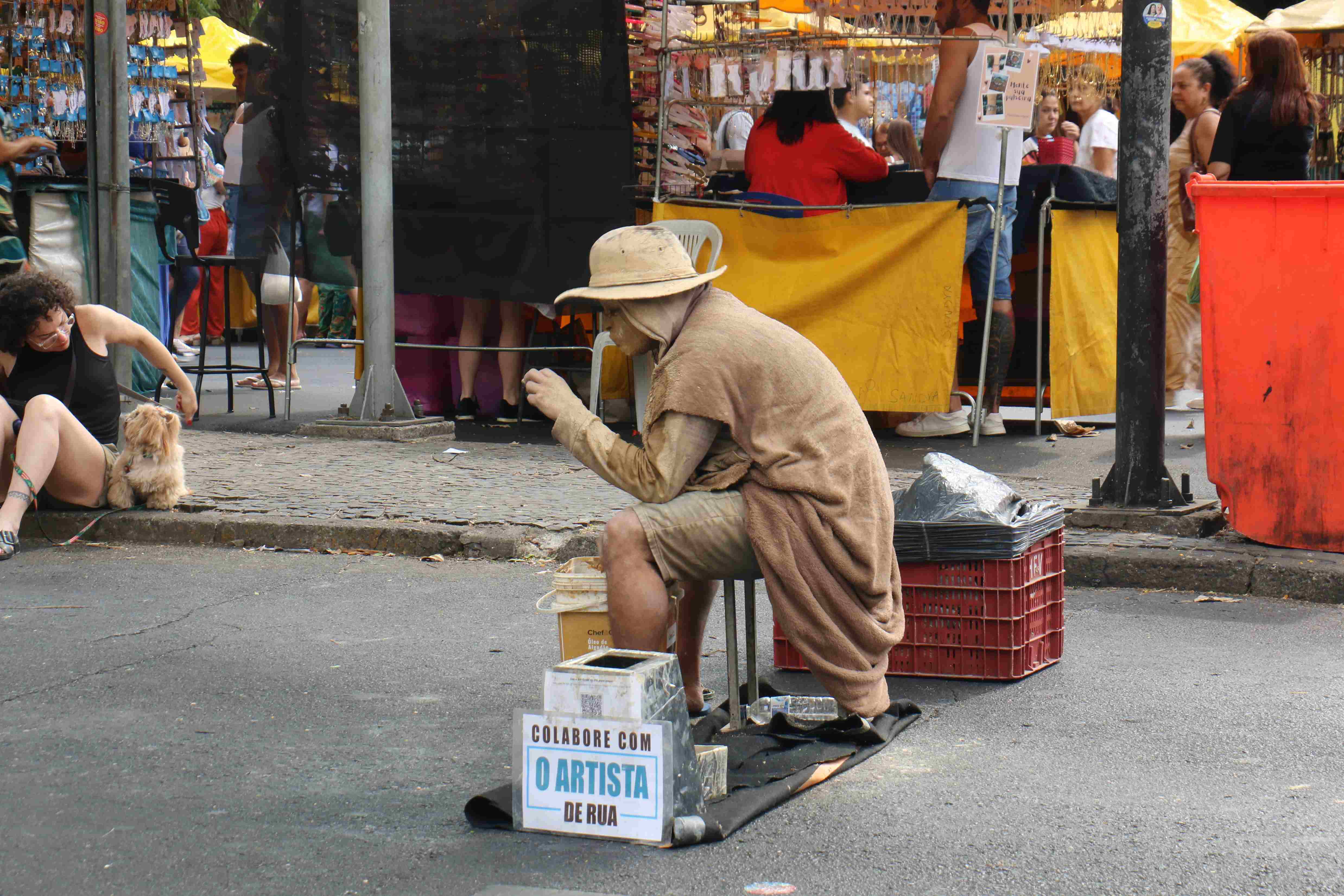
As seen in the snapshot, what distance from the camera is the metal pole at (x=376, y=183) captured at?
28.5 feet

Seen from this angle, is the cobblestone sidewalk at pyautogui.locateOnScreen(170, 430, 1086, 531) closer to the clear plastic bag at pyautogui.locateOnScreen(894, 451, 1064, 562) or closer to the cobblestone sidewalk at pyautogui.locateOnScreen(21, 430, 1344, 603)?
the cobblestone sidewalk at pyautogui.locateOnScreen(21, 430, 1344, 603)

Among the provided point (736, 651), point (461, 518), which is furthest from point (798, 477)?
point (461, 518)

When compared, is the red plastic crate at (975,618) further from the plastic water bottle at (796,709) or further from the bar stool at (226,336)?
the bar stool at (226,336)

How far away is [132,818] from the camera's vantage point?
3514 mm

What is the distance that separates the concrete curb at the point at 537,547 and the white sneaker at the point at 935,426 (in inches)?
106

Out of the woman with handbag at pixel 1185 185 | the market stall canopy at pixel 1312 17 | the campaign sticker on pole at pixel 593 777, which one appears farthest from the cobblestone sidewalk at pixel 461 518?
the market stall canopy at pixel 1312 17

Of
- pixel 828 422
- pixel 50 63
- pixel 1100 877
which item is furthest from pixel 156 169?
pixel 1100 877

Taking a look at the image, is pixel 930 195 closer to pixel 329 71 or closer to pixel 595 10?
pixel 595 10


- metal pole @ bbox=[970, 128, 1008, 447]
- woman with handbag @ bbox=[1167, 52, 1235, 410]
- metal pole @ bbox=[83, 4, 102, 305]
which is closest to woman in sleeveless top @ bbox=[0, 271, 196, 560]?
metal pole @ bbox=[83, 4, 102, 305]

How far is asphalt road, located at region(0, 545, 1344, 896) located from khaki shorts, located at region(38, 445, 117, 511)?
1.33 meters

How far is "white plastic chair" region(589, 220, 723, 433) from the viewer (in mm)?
8406

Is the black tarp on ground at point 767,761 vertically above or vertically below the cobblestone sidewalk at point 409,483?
below

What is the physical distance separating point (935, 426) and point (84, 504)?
4555 millimetres

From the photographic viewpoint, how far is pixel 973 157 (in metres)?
8.46
